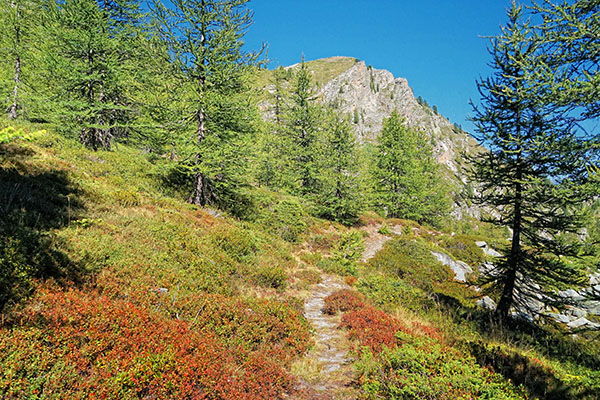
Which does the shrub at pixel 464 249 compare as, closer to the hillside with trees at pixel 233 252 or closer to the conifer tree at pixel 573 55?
the hillside with trees at pixel 233 252

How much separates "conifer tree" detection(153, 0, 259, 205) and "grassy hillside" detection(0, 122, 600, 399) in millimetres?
2730

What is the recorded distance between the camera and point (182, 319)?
546cm

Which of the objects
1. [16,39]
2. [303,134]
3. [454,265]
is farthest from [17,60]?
[454,265]

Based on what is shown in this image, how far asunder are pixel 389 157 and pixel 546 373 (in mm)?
25169

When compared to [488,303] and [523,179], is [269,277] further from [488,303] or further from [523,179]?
[488,303]

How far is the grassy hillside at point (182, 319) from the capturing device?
356cm

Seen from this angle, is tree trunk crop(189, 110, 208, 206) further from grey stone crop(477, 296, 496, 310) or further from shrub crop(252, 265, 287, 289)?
grey stone crop(477, 296, 496, 310)

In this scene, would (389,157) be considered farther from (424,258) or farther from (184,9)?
(184,9)

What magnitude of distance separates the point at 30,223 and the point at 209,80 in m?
10.1

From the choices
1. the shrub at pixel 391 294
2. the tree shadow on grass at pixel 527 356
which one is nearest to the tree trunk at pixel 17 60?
the shrub at pixel 391 294

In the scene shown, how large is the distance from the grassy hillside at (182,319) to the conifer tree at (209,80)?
2.73 metres

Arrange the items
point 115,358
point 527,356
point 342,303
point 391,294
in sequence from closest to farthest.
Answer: point 115,358 < point 527,356 < point 342,303 < point 391,294

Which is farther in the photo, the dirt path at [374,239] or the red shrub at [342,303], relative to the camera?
the dirt path at [374,239]

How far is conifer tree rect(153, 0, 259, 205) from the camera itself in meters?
12.8
